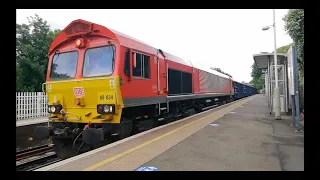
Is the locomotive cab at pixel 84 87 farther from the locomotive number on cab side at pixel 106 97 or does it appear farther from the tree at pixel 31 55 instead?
the tree at pixel 31 55

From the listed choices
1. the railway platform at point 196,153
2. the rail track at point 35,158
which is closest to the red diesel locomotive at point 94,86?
the railway platform at point 196,153

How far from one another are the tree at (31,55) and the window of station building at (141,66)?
908 cm

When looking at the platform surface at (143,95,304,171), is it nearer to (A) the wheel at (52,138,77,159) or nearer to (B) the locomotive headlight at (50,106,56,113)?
(A) the wheel at (52,138,77,159)

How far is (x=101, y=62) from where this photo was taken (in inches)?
248

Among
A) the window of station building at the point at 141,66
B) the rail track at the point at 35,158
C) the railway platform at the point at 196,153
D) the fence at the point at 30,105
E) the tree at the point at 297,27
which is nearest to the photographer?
the railway platform at the point at 196,153

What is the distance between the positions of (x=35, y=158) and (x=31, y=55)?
31.6 ft

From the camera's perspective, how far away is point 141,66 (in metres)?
7.10

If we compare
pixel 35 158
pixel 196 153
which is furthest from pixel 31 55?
pixel 196 153

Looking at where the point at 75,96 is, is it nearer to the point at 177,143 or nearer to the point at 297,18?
the point at 177,143

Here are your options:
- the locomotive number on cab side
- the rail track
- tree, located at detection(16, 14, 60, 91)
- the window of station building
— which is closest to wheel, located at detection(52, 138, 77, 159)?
the rail track

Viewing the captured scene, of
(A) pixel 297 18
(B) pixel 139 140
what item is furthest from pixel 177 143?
(A) pixel 297 18

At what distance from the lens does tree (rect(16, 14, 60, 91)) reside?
1393cm

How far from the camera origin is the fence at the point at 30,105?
1123 centimetres

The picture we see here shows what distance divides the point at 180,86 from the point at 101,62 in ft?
16.0
